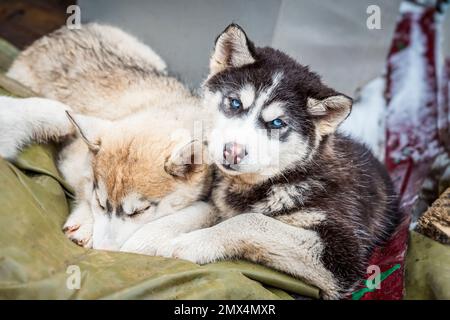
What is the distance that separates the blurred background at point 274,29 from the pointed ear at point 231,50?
680mm

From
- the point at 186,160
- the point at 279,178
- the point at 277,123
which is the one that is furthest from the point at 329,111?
the point at 186,160

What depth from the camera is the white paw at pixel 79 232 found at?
320cm

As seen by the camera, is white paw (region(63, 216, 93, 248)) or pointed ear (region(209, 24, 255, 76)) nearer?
white paw (region(63, 216, 93, 248))

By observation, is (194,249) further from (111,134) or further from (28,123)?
(28,123)

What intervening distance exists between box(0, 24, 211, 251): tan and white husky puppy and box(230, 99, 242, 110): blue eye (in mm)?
275

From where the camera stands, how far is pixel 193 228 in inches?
133

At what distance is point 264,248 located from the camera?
10.2 feet

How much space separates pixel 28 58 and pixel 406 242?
10.5ft

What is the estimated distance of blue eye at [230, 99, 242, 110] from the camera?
3271 millimetres

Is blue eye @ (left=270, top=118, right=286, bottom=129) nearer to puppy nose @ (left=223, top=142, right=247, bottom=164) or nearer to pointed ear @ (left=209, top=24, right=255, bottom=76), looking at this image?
puppy nose @ (left=223, top=142, right=247, bottom=164)

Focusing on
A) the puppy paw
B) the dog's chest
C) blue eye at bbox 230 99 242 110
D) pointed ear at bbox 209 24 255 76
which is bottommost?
the puppy paw

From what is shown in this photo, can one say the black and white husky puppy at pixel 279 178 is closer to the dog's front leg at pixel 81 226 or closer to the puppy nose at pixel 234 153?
the puppy nose at pixel 234 153

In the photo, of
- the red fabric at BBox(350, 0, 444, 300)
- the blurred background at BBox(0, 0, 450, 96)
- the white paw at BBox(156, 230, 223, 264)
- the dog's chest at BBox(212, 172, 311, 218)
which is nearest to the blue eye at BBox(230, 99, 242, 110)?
the dog's chest at BBox(212, 172, 311, 218)

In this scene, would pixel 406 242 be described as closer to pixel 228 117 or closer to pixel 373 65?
pixel 228 117
